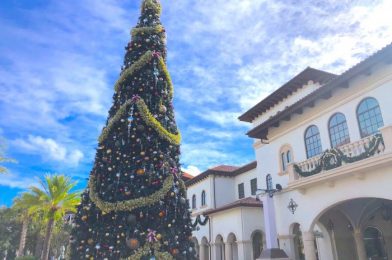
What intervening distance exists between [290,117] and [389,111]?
5.43 m

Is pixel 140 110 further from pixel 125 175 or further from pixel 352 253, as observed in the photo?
pixel 352 253

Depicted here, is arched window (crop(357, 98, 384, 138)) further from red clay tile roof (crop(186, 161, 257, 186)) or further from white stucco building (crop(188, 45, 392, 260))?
red clay tile roof (crop(186, 161, 257, 186))

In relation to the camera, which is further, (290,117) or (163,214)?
(290,117)

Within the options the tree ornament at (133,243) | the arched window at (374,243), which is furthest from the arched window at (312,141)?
the tree ornament at (133,243)

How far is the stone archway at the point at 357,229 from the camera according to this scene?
14195mm

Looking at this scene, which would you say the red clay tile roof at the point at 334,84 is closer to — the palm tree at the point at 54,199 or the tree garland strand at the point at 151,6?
the tree garland strand at the point at 151,6

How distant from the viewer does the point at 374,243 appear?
1642 cm

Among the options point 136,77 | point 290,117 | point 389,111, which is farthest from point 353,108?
point 136,77

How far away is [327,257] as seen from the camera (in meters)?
15.2

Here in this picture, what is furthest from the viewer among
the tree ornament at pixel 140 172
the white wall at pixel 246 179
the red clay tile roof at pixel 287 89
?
the white wall at pixel 246 179

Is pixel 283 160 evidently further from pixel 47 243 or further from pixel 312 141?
pixel 47 243

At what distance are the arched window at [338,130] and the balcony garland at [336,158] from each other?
1.48 meters

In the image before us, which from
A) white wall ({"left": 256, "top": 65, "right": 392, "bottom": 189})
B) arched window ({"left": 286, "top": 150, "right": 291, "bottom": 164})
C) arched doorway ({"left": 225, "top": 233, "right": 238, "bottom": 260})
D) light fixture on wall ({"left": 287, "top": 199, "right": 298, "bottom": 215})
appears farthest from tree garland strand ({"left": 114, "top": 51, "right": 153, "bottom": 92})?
arched doorway ({"left": 225, "top": 233, "right": 238, "bottom": 260})

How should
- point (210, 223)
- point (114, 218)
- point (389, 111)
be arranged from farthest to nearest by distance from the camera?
point (210, 223) < point (389, 111) < point (114, 218)
